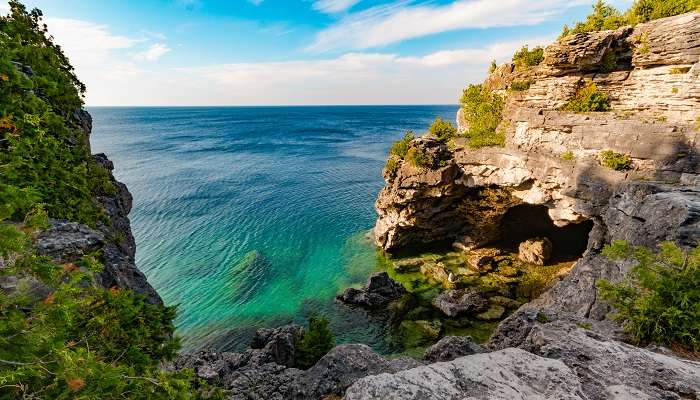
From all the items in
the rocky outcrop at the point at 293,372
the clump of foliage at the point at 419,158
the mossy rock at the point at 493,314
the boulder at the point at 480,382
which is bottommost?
the mossy rock at the point at 493,314

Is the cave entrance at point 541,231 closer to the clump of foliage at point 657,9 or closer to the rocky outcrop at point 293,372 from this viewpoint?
the clump of foliage at point 657,9

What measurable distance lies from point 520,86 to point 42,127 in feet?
98.1

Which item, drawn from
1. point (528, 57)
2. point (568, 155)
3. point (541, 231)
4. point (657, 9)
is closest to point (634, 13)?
point (657, 9)

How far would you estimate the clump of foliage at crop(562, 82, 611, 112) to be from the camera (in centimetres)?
2222

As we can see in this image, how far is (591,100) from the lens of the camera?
73.5 ft

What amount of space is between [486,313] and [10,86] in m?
27.0

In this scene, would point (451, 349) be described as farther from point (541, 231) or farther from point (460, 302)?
point (541, 231)

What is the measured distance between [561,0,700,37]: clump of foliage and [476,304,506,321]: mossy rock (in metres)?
21.5

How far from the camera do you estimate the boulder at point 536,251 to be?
2928 centimetres

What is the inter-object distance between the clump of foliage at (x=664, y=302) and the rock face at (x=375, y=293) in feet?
58.8

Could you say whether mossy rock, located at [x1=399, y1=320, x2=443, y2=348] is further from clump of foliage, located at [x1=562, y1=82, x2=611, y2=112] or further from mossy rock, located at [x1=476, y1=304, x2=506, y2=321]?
clump of foliage, located at [x1=562, y1=82, x2=611, y2=112]

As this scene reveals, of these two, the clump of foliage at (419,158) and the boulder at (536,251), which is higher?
the clump of foliage at (419,158)

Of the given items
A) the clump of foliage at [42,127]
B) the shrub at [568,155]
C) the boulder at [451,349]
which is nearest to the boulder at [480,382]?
the boulder at [451,349]

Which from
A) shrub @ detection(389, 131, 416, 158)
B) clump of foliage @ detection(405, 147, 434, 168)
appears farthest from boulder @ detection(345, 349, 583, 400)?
shrub @ detection(389, 131, 416, 158)
